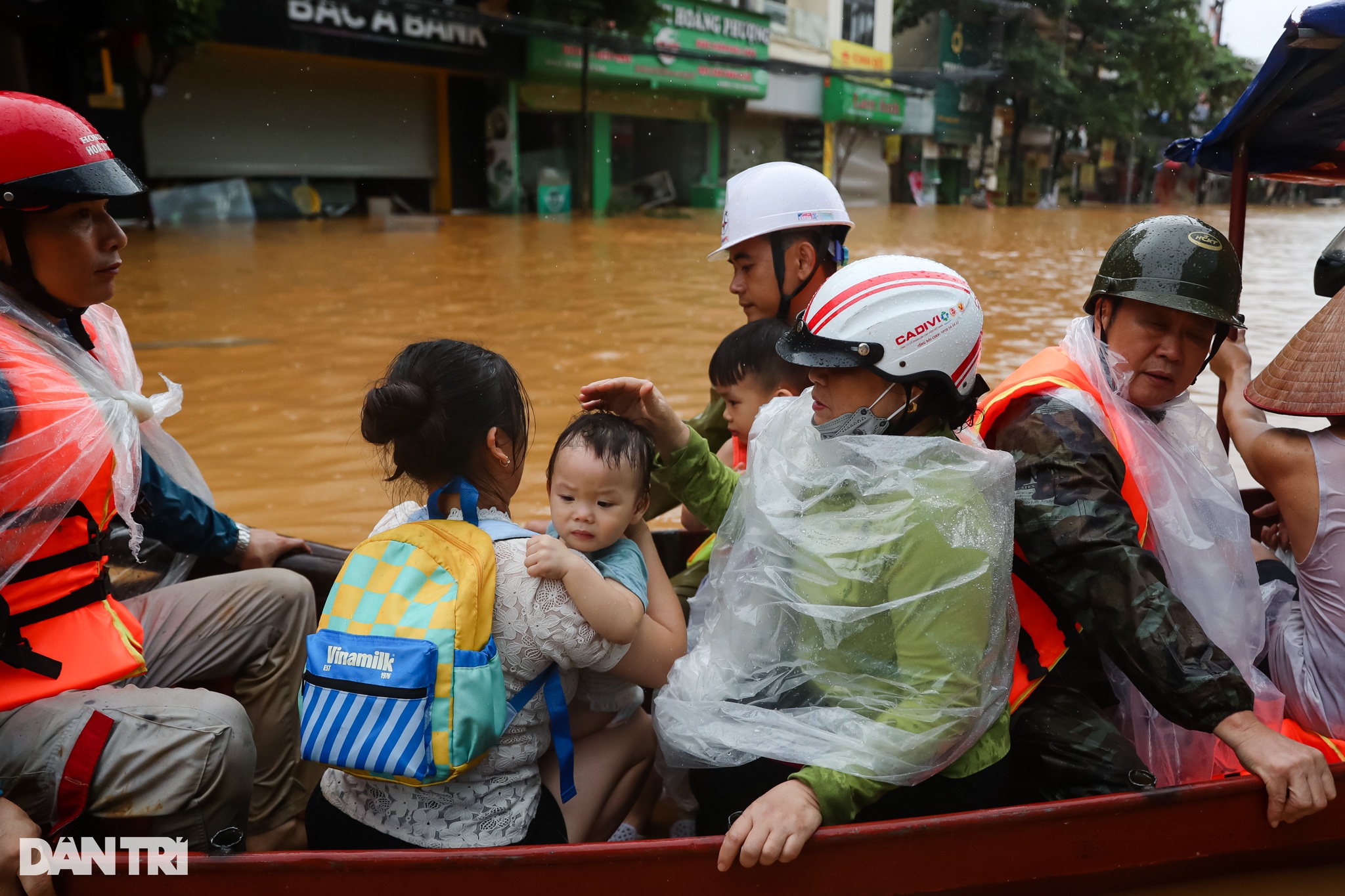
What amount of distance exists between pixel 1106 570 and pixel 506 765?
1.24 m

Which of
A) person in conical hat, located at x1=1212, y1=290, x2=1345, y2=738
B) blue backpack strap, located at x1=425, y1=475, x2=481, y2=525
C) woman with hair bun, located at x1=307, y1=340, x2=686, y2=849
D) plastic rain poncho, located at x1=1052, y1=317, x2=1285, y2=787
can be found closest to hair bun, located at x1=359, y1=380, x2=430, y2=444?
woman with hair bun, located at x1=307, y1=340, x2=686, y2=849

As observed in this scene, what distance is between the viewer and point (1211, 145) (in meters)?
3.18

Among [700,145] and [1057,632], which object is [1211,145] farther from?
[700,145]

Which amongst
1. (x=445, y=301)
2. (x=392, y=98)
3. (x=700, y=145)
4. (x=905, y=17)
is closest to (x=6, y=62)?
(x=392, y=98)

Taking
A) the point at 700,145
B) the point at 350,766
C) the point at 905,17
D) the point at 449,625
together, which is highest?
the point at 905,17

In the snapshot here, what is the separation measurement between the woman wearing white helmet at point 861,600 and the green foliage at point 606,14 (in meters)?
21.3

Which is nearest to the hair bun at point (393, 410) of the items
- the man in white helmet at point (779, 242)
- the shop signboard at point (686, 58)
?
the man in white helmet at point (779, 242)

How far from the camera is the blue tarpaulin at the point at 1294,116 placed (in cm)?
249

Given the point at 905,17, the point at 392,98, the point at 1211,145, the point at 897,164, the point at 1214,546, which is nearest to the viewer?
the point at 1214,546

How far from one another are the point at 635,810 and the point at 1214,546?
4.96 feet

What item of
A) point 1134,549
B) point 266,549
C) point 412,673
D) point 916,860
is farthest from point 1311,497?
point 266,549

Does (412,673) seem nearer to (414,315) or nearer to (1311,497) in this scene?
(1311,497)

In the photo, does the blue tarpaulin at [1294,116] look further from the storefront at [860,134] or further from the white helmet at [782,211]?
the storefront at [860,134]

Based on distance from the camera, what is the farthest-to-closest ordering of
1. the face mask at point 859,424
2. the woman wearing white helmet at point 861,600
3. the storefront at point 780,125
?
1. the storefront at point 780,125
2. the face mask at point 859,424
3. the woman wearing white helmet at point 861,600
